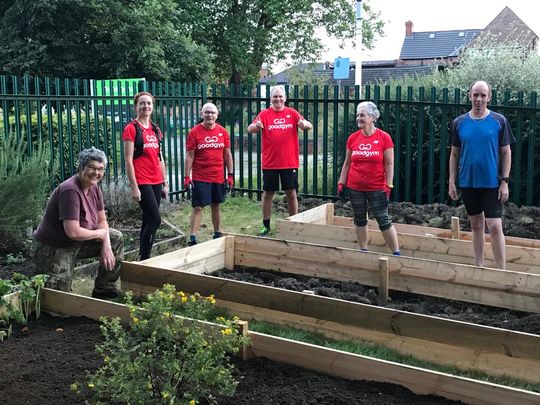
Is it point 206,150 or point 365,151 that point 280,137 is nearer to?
point 206,150

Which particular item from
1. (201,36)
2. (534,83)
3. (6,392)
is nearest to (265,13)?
(201,36)

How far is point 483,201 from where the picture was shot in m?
5.84

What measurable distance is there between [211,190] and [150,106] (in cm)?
155

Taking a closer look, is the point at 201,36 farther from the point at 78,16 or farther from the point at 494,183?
the point at 494,183

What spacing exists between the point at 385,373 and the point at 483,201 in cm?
282

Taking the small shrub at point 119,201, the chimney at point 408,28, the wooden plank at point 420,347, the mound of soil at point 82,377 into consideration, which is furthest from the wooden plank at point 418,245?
the chimney at point 408,28

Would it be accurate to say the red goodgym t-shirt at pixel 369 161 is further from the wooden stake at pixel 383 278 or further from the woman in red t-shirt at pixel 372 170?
the wooden stake at pixel 383 278

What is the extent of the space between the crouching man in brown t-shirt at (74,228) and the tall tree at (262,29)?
1202 inches

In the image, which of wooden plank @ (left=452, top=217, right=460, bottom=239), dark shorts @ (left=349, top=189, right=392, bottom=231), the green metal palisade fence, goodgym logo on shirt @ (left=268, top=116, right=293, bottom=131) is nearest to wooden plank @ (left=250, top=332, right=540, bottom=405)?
dark shorts @ (left=349, top=189, right=392, bottom=231)

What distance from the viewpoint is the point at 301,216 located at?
778 centimetres

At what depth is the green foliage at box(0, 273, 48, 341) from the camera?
456cm

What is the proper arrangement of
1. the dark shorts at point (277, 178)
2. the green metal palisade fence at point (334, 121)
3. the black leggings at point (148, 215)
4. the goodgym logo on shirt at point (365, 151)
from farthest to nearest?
the green metal palisade fence at point (334, 121), the dark shorts at point (277, 178), the black leggings at point (148, 215), the goodgym logo on shirt at point (365, 151)

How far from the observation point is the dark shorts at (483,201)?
5777 millimetres

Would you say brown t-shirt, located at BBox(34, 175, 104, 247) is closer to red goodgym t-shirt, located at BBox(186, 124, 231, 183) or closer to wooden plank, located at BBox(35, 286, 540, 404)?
wooden plank, located at BBox(35, 286, 540, 404)
